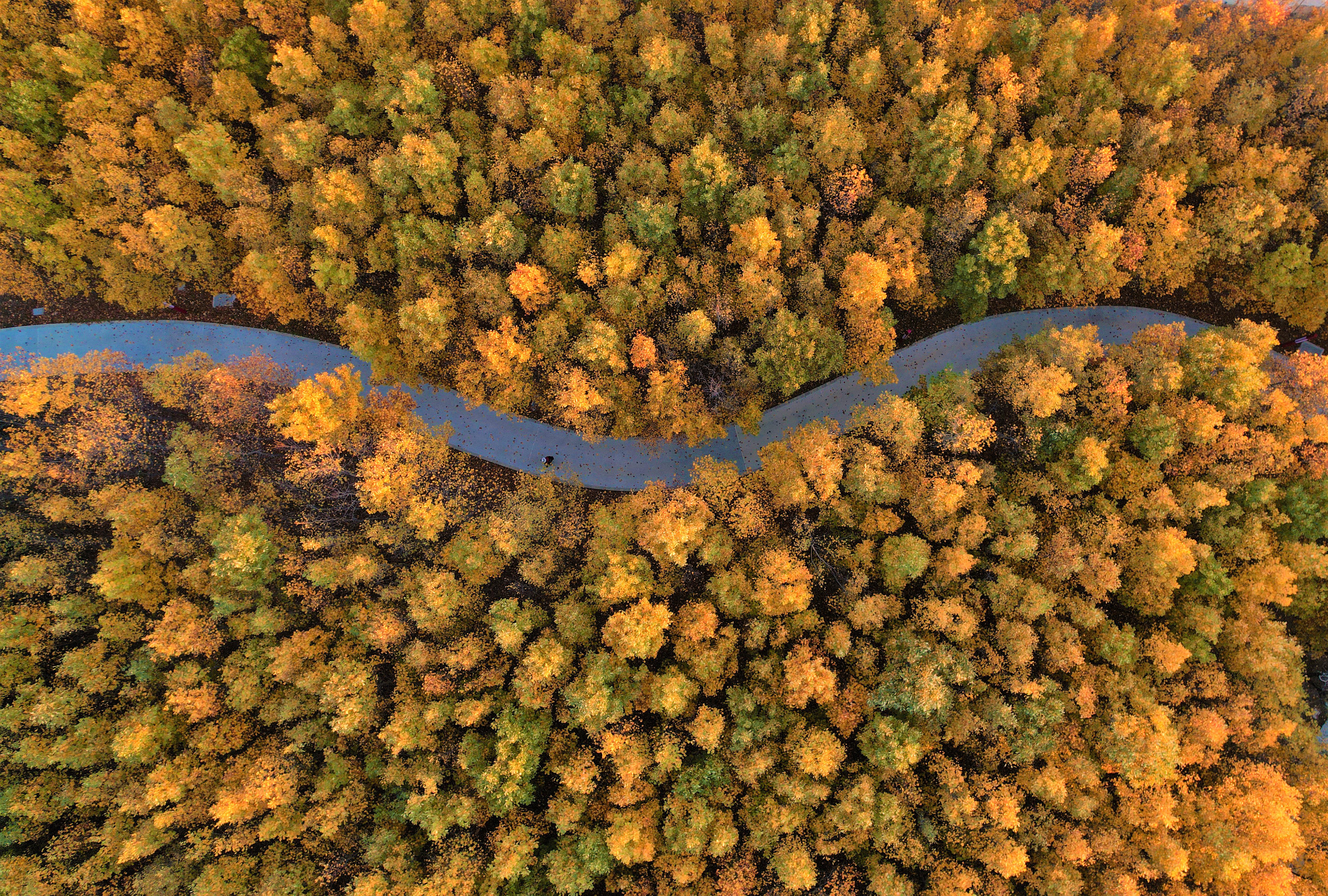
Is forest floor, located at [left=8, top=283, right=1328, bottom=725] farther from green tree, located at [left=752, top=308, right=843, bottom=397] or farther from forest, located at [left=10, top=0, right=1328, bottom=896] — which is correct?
green tree, located at [left=752, top=308, right=843, bottom=397]

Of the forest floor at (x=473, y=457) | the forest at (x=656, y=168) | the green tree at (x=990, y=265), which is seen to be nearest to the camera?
the green tree at (x=990, y=265)

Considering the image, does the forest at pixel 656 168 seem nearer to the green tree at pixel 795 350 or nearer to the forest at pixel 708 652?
the green tree at pixel 795 350

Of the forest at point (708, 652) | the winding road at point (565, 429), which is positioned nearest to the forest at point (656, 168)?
the winding road at point (565, 429)

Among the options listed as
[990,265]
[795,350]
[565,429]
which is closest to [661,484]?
[565,429]

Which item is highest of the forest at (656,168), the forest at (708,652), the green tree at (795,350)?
the forest at (656,168)

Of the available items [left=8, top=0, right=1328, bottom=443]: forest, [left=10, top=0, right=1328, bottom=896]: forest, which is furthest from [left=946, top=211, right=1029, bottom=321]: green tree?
[left=10, top=0, right=1328, bottom=896]: forest

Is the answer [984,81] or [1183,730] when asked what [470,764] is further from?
[984,81]
